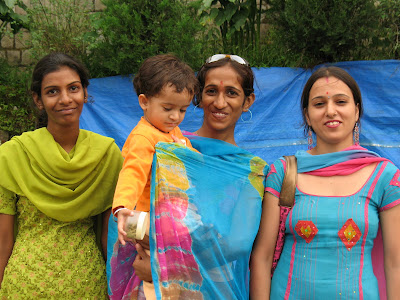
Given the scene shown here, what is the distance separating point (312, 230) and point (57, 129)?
129 cm

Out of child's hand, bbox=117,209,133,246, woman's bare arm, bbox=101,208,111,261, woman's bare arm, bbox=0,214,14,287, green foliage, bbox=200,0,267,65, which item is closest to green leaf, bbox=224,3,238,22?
green foliage, bbox=200,0,267,65

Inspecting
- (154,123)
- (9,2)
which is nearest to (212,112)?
(154,123)

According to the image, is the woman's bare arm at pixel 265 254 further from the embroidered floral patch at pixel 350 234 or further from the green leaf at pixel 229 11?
the green leaf at pixel 229 11

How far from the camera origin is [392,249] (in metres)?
1.73

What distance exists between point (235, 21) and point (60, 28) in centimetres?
240

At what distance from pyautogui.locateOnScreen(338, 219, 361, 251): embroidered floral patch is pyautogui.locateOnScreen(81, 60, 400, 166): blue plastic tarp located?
8.95 ft

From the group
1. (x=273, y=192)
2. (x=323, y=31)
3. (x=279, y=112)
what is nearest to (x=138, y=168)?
(x=273, y=192)

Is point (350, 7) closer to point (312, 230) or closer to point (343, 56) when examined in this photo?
point (343, 56)

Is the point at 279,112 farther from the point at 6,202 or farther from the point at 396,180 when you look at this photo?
the point at 6,202

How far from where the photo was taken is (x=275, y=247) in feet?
6.28

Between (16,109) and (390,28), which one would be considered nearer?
(390,28)

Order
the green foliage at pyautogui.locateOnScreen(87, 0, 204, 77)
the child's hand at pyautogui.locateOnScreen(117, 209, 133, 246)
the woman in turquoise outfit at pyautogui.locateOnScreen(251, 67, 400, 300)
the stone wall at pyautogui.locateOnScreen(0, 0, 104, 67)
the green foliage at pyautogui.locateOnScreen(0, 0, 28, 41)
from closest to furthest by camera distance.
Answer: the child's hand at pyautogui.locateOnScreen(117, 209, 133, 246)
the woman in turquoise outfit at pyautogui.locateOnScreen(251, 67, 400, 300)
the green foliage at pyautogui.locateOnScreen(87, 0, 204, 77)
the green foliage at pyautogui.locateOnScreen(0, 0, 28, 41)
the stone wall at pyautogui.locateOnScreen(0, 0, 104, 67)

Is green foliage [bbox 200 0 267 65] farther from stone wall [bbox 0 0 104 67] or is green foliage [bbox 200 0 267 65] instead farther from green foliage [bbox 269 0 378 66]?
stone wall [bbox 0 0 104 67]

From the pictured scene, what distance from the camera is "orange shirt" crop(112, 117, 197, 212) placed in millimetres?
1688
